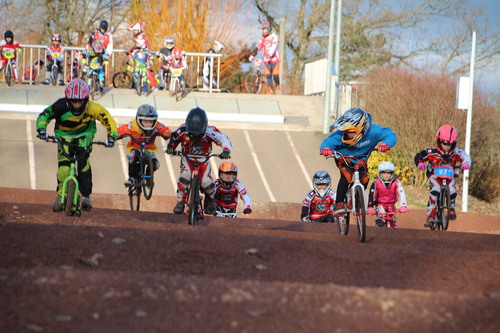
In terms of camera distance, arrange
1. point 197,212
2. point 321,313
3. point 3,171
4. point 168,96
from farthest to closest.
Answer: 1. point 168,96
2. point 3,171
3. point 197,212
4. point 321,313

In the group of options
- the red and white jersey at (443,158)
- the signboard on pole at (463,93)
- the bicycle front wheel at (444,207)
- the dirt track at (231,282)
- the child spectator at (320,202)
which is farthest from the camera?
the signboard on pole at (463,93)

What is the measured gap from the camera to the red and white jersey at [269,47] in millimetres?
32312

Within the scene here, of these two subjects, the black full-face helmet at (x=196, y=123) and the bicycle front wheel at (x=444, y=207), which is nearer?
the black full-face helmet at (x=196, y=123)

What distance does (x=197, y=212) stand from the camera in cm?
1152

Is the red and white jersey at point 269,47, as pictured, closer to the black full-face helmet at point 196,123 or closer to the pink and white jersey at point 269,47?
the pink and white jersey at point 269,47

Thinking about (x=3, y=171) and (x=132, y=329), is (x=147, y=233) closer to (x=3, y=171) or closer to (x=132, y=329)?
(x=132, y=329)

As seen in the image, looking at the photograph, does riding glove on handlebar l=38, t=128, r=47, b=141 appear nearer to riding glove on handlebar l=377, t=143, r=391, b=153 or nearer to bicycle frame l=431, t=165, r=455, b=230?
riding glove on handlebar l=377, t=143, r=391, b=153

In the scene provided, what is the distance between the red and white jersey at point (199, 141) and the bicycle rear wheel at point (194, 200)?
0.83 meters

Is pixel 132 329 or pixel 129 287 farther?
pixel 129 287

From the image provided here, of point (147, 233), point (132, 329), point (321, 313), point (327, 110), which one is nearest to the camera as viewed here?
point (132, 329)

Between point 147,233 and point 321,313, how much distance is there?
3.25 metres

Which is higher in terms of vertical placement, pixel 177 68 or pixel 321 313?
pixel 177 68

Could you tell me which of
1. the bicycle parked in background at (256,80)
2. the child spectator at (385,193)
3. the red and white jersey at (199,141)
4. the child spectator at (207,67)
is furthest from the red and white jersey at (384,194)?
the child spectator at (207,67)

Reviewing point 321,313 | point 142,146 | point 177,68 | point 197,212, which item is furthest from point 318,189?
point 177,68
